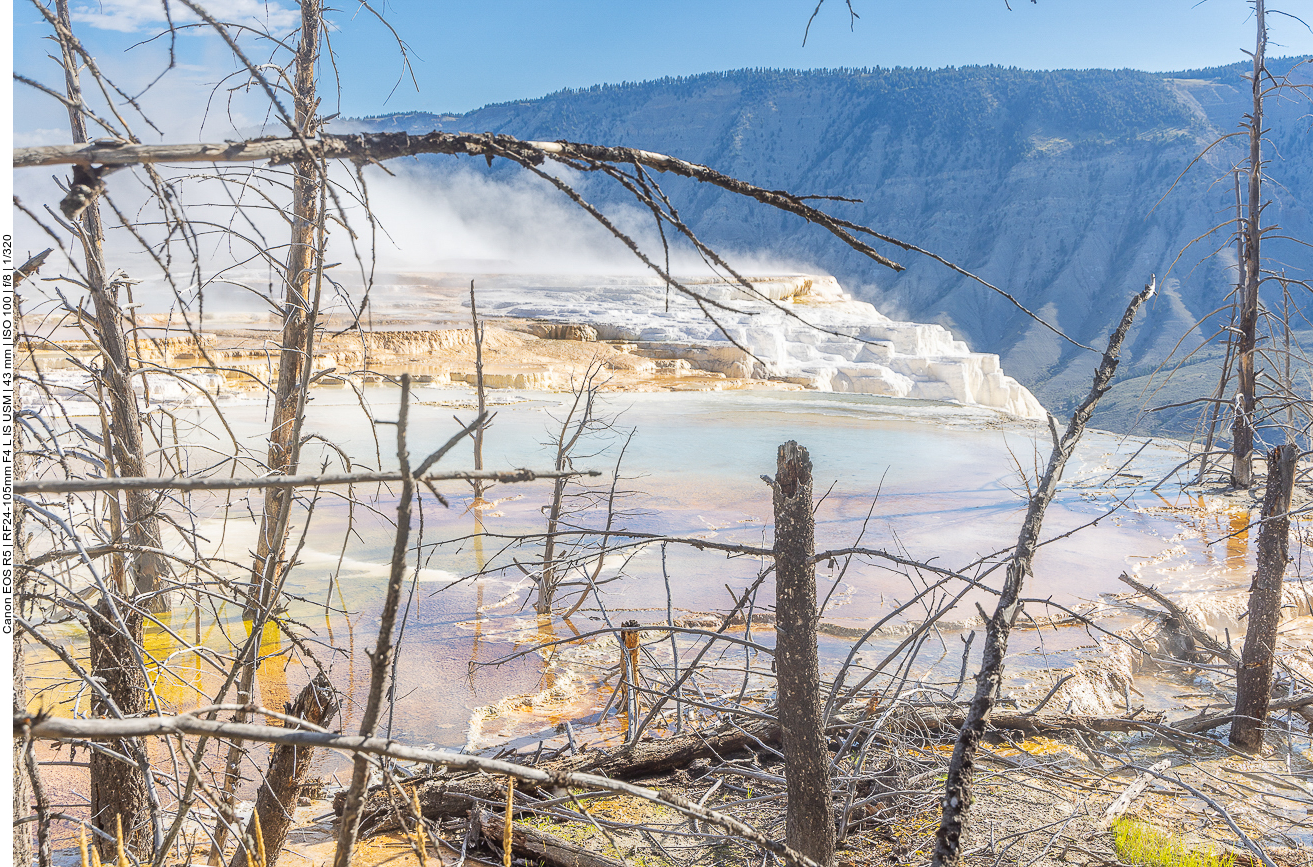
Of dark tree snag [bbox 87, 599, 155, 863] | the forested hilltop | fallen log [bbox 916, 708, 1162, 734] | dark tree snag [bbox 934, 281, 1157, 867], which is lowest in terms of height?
fallen log [bbox 916, 708, 1162, 734]

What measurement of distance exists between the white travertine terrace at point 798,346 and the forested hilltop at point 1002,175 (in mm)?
24718

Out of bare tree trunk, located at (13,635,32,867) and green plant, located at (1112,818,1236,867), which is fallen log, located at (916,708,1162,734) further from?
bare tree trunk, located at (13,635,32,867)

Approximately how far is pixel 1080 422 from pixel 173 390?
17.0m

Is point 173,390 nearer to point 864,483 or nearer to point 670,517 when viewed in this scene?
point 670,517

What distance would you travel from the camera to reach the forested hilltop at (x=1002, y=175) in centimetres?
6431

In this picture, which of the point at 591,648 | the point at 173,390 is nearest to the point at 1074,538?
the point at 591,648

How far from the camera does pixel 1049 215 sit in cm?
7444

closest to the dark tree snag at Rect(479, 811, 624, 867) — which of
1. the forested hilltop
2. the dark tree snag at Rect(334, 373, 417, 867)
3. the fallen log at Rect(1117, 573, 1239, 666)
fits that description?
the dark tree snag at Rect(334, 373, 417, 867)

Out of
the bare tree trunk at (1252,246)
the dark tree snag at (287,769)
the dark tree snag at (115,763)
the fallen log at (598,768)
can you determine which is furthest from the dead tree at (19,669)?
the bare tree trunk at (1252,246)

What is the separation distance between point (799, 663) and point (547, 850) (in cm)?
177

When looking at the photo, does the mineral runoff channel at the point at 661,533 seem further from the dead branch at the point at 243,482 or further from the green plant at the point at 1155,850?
the green plant at the point at 1155,850

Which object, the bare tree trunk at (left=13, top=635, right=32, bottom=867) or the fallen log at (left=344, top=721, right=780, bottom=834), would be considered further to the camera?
the fallen log at (left=344, top=721, right=780, bottom=834)

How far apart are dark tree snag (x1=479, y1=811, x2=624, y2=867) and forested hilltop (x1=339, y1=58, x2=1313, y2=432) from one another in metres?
49.5

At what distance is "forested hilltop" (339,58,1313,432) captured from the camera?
64312 mm
